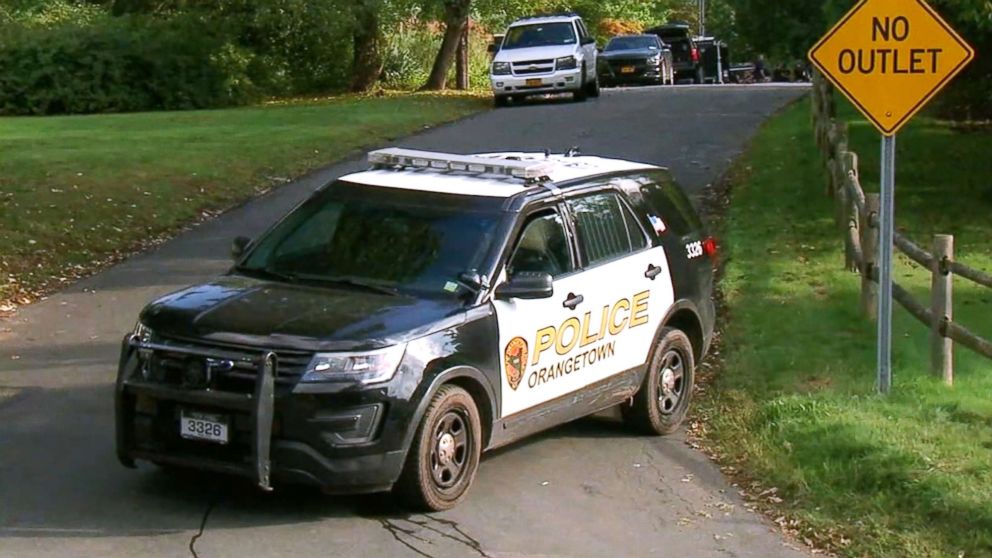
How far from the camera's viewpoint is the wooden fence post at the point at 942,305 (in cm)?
1036

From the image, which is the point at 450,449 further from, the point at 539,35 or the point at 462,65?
the point at 462,65

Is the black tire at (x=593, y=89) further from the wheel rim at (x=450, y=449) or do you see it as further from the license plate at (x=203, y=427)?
the license plate at (x=203, y=427)

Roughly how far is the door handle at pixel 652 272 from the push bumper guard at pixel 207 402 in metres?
3.00

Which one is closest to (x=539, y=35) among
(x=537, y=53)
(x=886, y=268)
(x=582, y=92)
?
(x=537, y=53)

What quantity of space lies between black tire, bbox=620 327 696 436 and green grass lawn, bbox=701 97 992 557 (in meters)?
0.29

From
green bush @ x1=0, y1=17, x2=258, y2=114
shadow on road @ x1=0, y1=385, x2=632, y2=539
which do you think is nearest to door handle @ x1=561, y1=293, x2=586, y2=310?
shadow on road @ x1=0, y1=385, x2=632, y2=539

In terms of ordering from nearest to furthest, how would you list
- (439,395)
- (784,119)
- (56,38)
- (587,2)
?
(439,395), (784,119), (56,38), (587,2)

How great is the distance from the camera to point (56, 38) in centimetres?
3619

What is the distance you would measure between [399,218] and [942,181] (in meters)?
13.5

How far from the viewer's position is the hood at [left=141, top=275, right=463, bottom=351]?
7.37m

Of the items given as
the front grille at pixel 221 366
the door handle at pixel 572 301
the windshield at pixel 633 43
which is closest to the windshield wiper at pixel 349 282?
the front grille at pixel 221 366

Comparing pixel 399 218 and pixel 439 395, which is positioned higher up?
pixel 399 218

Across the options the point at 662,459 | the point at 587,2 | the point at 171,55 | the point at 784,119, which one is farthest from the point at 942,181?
the point at 587,2

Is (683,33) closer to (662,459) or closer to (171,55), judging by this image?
(171,55)
